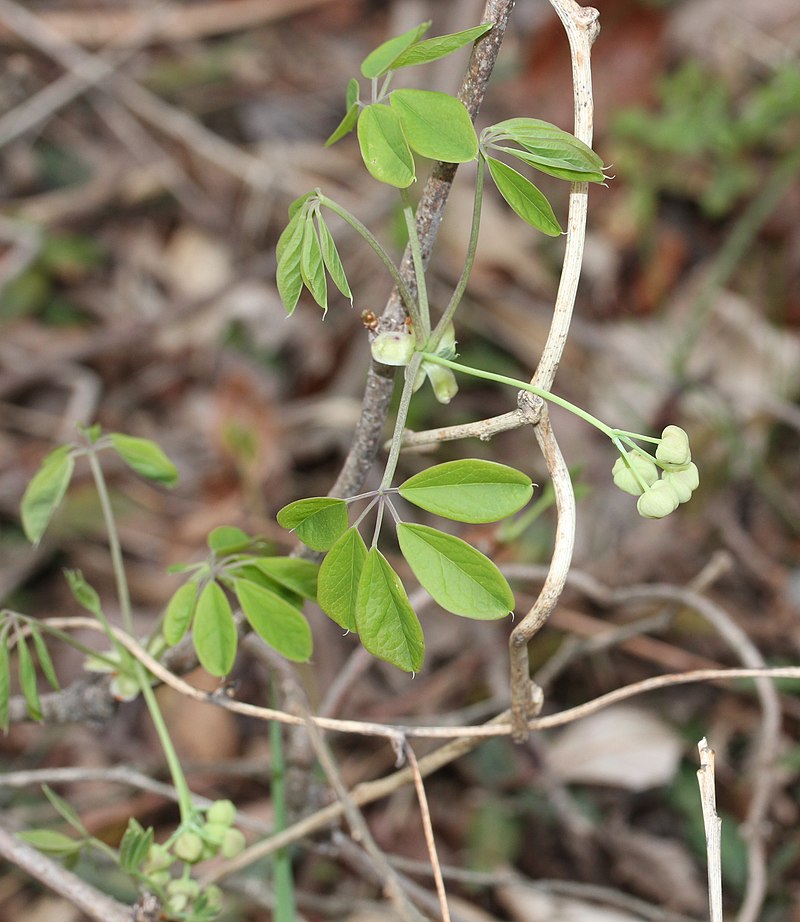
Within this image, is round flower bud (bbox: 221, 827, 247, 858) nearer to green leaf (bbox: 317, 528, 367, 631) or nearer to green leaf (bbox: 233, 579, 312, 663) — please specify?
green leaf (bbox: 233, 579, 312, 663)

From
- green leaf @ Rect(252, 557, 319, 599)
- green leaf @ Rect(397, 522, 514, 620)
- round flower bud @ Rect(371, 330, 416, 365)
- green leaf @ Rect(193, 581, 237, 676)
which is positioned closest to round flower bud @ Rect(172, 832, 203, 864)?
green leaf @ Rect(193, 581, 237, 676)

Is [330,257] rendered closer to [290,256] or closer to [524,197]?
[290,256]

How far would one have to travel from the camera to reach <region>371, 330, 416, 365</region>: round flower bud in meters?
1.01

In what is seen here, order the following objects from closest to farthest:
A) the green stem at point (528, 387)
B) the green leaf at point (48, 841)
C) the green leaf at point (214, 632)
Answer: the green stem at point (528, 387)
the green leaf at point (214, 632)
the green leaf at point (48, 841)

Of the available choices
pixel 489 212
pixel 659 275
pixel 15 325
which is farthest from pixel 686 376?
pixel 15 325

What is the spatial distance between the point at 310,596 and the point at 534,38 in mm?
3265

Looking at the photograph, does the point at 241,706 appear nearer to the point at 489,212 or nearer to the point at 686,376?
the point at 686,376

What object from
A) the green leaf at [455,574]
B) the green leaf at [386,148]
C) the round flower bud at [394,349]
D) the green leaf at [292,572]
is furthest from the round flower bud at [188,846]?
the green leaf at [386,148]

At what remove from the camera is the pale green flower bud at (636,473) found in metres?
0.89

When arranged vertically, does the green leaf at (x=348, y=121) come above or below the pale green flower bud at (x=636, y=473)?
above

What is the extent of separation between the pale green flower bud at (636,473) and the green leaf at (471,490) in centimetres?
9

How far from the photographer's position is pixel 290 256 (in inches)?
36.2

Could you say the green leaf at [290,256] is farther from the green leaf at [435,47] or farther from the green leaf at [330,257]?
the green leaf at [435,47]

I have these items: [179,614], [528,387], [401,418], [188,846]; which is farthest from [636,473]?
[188,846]
